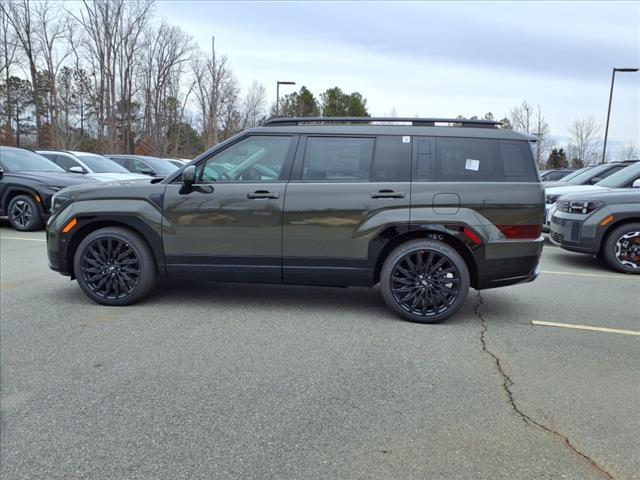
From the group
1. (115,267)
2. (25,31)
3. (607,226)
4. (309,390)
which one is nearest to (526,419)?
(309,390)

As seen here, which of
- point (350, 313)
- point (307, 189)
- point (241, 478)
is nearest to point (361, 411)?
point (241, 478)

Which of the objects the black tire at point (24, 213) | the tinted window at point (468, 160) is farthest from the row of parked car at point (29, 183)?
the tinted window at point (468, 160)

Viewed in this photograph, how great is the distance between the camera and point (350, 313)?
5090 mm

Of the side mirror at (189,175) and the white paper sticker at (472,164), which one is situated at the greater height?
the white paper sticker at (472,164)

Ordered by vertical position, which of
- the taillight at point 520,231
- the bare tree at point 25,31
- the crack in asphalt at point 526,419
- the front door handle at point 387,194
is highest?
the bare tree at point 25,31

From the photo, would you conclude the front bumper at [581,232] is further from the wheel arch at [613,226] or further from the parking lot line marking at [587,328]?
the parking lot line marking at [587,328]

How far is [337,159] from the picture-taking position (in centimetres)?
487

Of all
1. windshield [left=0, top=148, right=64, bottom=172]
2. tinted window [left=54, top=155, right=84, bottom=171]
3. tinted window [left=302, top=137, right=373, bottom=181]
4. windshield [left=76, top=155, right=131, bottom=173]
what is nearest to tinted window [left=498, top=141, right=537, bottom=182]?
tinted window [left=302, top=137, right=373, bottom=181]

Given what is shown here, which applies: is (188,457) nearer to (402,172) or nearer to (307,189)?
(307,189)

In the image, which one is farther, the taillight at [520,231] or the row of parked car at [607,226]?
the row of parked car at [607,226]

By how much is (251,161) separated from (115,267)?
179cm

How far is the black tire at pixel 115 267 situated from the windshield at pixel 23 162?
6836 millimetres

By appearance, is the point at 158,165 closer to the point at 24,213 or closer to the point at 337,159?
the point at 24,213

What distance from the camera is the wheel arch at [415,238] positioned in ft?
15.6
